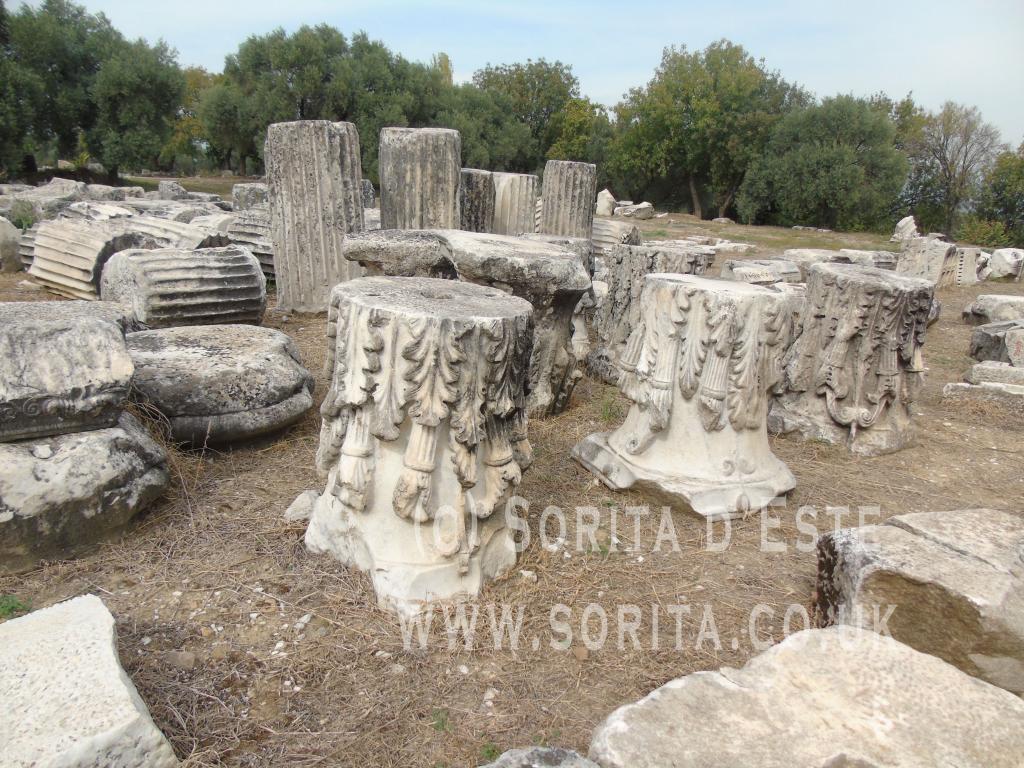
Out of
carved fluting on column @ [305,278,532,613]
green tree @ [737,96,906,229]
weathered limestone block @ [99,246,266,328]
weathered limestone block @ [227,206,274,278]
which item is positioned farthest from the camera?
green tree @ [737,96,906,229]

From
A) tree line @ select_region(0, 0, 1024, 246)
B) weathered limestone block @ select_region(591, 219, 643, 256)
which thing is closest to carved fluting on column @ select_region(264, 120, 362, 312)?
weathered limestone block @ select_region(591, 219, 643, 256)

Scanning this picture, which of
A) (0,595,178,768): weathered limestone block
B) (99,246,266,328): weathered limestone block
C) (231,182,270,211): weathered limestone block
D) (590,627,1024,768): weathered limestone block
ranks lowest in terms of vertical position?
(0,595,178,768): weathered limestone block

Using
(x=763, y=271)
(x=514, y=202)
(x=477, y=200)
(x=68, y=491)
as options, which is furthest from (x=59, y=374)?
(x=763, y=271)

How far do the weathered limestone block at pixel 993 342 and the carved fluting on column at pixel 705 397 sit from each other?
13.1 ft

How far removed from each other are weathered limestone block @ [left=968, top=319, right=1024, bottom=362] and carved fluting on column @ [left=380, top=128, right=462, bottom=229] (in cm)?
481

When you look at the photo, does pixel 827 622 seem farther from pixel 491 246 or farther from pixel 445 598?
pixel 491 246

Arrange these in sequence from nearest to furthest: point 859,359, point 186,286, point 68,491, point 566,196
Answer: point 68,491 < point 859,359 < point 186,286 < point 566,196

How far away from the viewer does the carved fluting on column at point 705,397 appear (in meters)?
3.00

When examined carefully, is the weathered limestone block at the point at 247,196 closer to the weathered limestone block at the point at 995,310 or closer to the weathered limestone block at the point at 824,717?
the weathered limestone block at the point at 995,310

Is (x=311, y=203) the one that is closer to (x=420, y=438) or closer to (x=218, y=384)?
(x=218, y=384)

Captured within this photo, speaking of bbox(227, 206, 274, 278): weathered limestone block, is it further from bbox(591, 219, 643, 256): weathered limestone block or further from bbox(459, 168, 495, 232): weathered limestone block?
bbox(591, 219, 643, 256): weathered limestone block

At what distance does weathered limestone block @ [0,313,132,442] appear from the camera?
89.2 inches

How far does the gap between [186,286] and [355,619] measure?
334cm

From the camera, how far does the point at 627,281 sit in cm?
486
